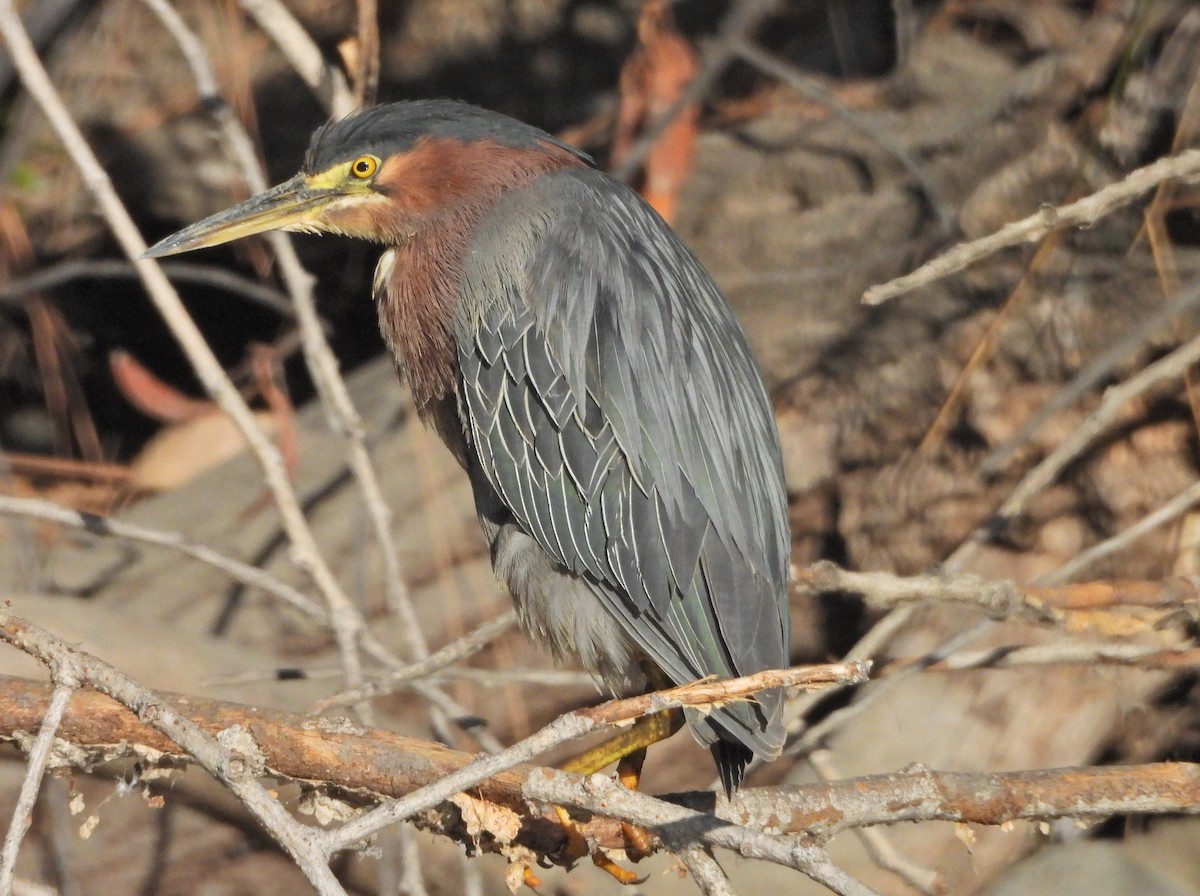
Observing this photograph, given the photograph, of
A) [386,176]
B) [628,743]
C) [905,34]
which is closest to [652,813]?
[628,743]

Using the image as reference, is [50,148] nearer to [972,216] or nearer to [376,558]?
[376,558]

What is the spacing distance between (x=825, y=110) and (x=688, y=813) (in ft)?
7.71

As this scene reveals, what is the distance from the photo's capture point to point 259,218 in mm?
2232

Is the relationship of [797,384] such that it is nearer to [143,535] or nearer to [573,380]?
[573,380]

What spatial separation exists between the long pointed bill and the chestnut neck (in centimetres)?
13

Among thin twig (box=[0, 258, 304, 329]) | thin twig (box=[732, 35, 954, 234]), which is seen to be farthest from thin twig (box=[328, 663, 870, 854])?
thin twig (box=[0, 258, 304, 329])

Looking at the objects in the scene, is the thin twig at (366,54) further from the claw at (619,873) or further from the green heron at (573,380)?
the claw at (619,873)

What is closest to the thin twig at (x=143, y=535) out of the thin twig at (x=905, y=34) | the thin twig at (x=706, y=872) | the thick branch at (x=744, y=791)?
the thick branch at (x=744, y=791)

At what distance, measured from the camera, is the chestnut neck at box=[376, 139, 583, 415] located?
2.22 m

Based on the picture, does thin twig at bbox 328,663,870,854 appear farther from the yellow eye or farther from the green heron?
→ the yellow eye

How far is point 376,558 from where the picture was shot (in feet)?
10.5

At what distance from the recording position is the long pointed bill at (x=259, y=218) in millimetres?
2215

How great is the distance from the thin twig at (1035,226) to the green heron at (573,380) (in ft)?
1.64

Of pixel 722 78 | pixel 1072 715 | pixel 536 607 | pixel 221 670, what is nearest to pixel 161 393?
pixel 221 670
